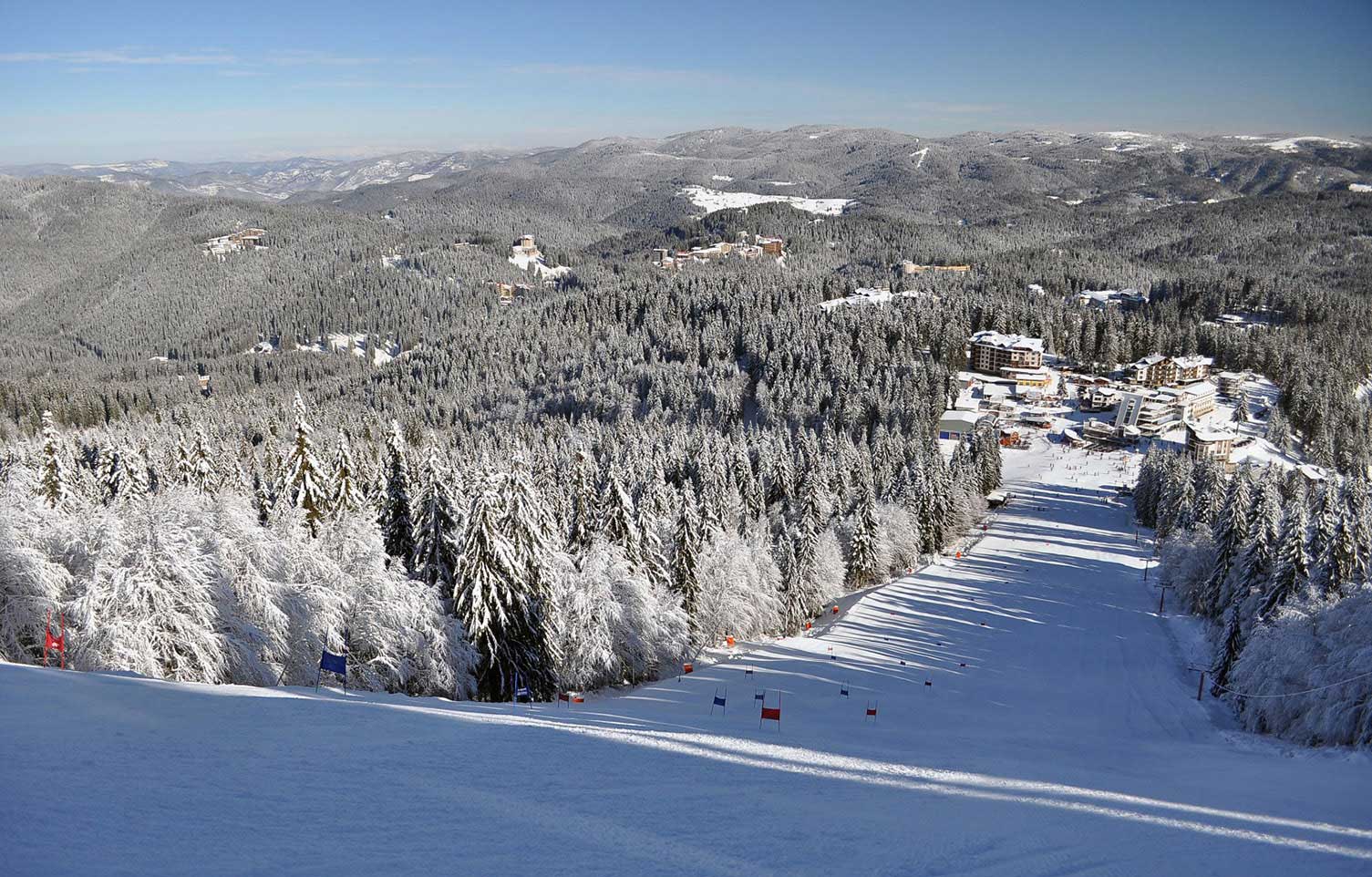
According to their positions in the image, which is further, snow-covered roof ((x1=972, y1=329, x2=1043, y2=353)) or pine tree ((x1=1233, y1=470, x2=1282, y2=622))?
snow-covered roof ((x1=972, y1=329, x2=1043, y2=353))

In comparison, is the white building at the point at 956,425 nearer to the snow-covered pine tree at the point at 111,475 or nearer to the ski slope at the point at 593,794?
the ski slope at the point at 593,794

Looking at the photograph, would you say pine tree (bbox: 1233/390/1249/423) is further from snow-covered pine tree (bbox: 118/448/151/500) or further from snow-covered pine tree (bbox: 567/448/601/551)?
snow-covered pine tree (bbox: 118/448/151/500)

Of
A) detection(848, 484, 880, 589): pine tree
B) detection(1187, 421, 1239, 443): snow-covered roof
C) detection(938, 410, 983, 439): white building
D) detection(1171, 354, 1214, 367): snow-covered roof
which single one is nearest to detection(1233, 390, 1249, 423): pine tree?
detection(1171, 354, 1214, 367): snow-covered roof

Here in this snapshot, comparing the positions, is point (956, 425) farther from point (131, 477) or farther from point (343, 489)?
point (131, 477)

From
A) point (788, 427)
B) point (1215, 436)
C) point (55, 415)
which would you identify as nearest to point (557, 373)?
point (788, 427)

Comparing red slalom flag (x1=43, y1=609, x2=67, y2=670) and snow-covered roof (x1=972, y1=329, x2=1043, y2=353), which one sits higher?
snow-covered roof (x1=972, y1=329, x2=1043, y2=353)

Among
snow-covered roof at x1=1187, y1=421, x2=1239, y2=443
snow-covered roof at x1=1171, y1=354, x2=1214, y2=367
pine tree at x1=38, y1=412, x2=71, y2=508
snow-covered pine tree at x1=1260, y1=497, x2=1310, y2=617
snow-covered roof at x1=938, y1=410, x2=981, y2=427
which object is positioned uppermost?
snow-covered roof at x1=1171, y1=354, x2=1214, y2=367

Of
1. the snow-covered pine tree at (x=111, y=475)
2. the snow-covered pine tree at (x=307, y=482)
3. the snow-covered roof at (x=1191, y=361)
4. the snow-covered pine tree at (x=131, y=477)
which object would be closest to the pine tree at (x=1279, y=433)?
the snow-covered roof at (x=1191, y=361)

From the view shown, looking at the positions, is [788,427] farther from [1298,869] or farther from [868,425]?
[1298,869]
